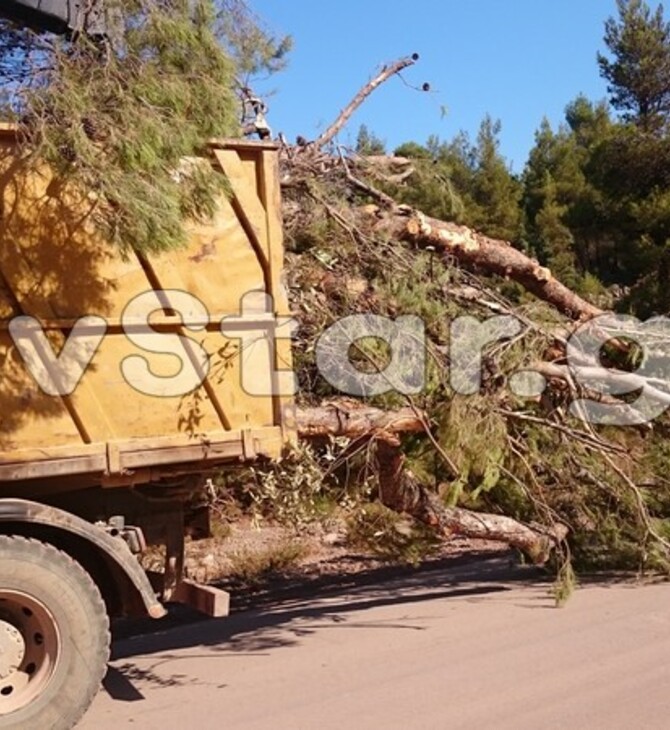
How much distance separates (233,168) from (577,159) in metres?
24.2

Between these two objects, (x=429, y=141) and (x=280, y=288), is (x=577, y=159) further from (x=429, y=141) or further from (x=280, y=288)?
(x=280, y=288)

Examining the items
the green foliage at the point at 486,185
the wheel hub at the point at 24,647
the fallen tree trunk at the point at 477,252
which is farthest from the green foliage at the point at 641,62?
the wheel hub at the point at 24,647

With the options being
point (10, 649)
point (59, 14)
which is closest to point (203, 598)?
point (10, 649)

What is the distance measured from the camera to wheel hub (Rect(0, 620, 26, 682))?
4867 millimetres

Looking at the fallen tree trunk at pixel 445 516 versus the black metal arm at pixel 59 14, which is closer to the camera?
the black metal arm at pixel 59 14

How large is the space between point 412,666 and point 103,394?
2.48 metres

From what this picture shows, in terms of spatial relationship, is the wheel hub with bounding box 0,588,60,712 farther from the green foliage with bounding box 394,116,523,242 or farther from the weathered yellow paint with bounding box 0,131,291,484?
the green foliage with bounding box 394,116,523,242

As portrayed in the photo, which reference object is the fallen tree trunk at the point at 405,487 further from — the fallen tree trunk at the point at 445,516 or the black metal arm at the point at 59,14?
the black metal arm at the point at 59,14

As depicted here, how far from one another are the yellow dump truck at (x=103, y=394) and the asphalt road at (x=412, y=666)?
59 cm

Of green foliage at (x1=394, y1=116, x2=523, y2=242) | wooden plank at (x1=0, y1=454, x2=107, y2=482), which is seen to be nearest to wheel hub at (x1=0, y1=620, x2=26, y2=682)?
wooden plank at (x1=0, y1=454, x2=107, y2=482)

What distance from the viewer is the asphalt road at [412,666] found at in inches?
204

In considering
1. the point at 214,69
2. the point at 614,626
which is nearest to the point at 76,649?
the point at 214,69

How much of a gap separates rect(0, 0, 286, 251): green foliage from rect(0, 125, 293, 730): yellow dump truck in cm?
16

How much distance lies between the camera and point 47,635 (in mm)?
4938
